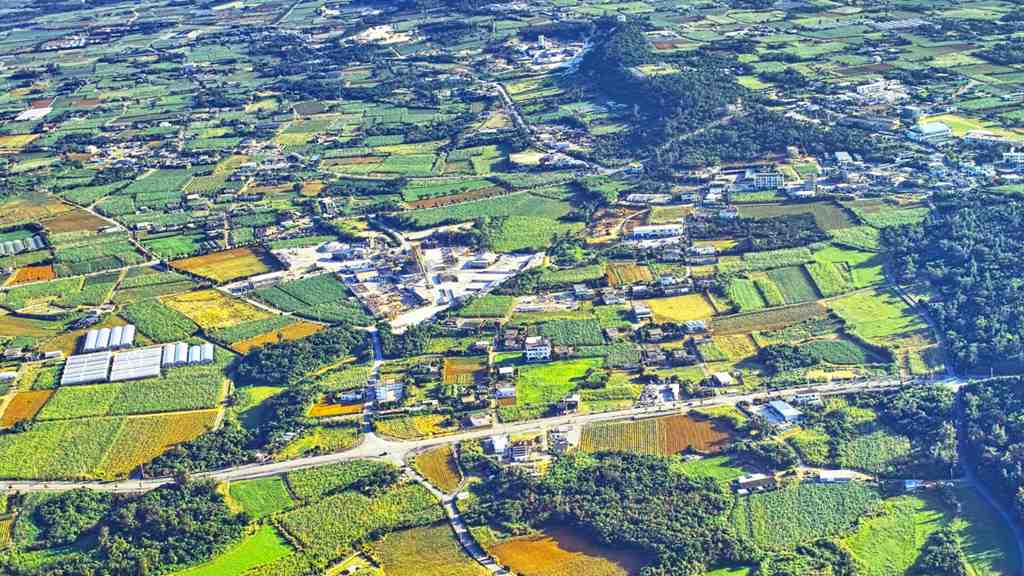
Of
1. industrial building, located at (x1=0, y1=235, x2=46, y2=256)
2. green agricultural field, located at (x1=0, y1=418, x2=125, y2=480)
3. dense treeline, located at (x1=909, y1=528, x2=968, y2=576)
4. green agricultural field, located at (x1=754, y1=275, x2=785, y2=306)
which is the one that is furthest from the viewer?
industrial building, located at (x1=0, y1=235, x2=46, y2=256)

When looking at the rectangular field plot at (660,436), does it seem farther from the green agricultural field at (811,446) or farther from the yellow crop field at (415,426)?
the yellow crop field at (415,426)

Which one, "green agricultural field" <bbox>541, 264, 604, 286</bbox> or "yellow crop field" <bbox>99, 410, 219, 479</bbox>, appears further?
"green agricultural field" <bbox>541, 264, 604, 286</bbox>

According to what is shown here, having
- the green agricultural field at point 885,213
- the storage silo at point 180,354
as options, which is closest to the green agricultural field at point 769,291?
the green agricultural field at point 885,213

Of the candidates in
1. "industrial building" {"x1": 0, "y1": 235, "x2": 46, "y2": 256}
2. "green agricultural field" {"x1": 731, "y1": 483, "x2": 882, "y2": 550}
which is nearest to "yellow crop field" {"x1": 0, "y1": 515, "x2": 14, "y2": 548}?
"green agricultural field" {"x1": 731, "y1": 483, "x2": 882, "y2": 550}

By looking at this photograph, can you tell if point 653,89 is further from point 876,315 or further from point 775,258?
point 876,315

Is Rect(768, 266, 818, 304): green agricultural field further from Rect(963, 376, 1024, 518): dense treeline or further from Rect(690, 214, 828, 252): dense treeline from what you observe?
Rect(963, 376, 1024, 518): dense treeline

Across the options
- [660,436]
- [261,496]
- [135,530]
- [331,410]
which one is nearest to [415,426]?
[331,410]
